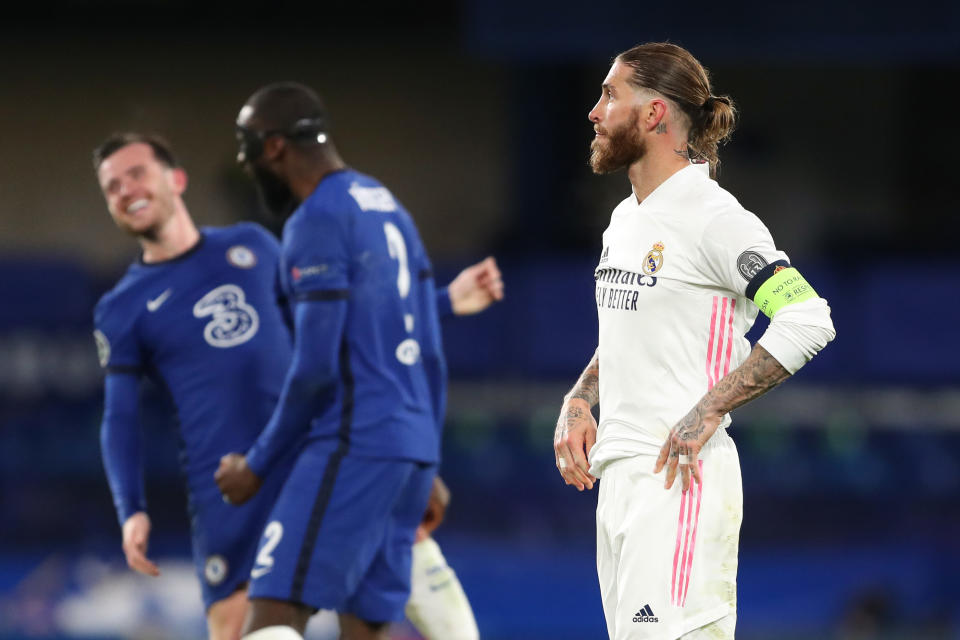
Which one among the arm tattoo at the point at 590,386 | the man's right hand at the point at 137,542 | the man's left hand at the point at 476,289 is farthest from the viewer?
the man's left hand at the point at 476,289

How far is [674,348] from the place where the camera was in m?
3.33

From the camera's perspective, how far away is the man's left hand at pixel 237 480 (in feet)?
13.4

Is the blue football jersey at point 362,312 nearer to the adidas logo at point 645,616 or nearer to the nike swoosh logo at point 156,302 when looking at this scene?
the nike swoosh logo at point 156,302

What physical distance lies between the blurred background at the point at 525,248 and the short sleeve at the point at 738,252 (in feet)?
21.3

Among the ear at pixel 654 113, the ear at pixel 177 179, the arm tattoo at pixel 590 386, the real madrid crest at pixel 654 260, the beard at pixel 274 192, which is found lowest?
the arm tattoo at pixel 590 386

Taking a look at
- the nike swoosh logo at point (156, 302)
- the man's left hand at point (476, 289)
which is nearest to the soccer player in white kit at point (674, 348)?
the man's left hand at point (476, 289)

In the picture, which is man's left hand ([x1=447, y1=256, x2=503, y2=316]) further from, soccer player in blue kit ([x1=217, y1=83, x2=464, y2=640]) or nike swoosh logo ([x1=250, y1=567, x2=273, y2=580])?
nike swoosh logo ([x1=250, y1=567, x2=273, y2=580])

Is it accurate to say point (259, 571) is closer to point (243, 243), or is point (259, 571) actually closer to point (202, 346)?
point (202, 346)

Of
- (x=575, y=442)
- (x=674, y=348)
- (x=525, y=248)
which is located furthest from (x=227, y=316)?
(x=525, y=248)

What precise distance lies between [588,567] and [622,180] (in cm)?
433

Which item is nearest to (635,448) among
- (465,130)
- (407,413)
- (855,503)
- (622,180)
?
(407,413)

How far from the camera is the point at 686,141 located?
3461 millimetres

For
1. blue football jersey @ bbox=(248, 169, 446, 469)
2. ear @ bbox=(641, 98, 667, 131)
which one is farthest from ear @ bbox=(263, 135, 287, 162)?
ear @ bbox=(641, 98, 667, 131)

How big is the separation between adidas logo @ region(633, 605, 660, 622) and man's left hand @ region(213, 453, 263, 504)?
126cm
